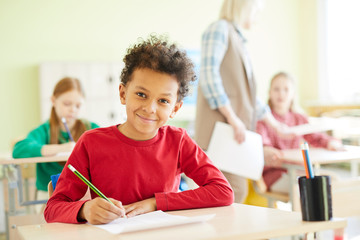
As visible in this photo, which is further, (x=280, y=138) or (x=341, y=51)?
(x=341, y=51)

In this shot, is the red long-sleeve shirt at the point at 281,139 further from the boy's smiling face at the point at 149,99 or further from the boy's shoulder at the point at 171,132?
the boy's smiling face at the point at 149,99

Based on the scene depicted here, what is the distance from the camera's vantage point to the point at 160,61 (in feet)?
4.51

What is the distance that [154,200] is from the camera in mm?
1304

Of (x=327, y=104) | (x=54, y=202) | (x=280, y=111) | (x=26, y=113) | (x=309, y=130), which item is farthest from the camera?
(x=327, y=104)

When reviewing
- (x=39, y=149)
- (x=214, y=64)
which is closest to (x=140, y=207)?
(x=214, y=64)

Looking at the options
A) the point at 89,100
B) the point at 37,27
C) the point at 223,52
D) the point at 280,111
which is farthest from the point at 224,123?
the point at 37,27

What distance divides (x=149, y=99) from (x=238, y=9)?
1420 mm

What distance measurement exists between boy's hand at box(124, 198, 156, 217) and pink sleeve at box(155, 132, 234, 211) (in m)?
0.02

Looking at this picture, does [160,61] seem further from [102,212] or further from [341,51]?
[341,51]

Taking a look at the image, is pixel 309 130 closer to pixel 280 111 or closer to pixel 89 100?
pixel 280 111

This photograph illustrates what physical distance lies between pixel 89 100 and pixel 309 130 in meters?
4.77

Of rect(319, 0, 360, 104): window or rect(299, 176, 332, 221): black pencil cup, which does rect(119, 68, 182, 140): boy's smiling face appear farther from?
rect(319, 0, 360, 104): window

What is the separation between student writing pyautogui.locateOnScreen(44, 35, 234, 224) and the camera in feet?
4.29

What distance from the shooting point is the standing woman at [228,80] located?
8.23 feet
